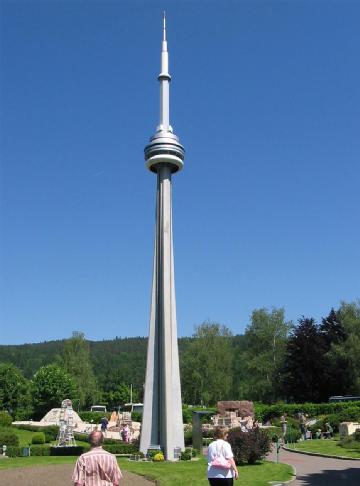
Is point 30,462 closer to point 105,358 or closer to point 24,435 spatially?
point 24,435

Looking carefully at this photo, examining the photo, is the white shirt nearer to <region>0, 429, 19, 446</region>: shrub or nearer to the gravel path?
the gravel path

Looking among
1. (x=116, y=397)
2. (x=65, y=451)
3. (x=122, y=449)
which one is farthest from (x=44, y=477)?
(x=116, y=397)

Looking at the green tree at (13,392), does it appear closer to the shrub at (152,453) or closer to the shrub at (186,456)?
the shrub at (152,453)

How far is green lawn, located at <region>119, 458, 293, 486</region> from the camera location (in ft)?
53.2

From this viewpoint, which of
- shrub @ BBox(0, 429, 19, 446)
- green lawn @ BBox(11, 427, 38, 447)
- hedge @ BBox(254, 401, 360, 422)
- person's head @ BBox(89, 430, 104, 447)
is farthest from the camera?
hedge @ BBox(254, 401, 360, 422)

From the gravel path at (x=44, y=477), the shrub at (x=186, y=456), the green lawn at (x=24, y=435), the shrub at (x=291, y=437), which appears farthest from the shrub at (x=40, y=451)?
the shrub at (x=291, y=437)

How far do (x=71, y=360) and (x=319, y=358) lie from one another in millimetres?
32380

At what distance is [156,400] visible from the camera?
88.2 ft

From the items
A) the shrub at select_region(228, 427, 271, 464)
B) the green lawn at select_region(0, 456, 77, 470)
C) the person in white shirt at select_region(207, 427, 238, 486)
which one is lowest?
the green lawn at select_region(0, 456, 77, 470)

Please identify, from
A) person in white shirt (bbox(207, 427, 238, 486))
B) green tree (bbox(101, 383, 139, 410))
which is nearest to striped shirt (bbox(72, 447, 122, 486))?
person in white shirt (bbox(207, 427, 238, 486))

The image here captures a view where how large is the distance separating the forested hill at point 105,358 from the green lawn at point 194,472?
263 feet

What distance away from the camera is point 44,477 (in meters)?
16.1

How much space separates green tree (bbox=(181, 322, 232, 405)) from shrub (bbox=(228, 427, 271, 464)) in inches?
1652

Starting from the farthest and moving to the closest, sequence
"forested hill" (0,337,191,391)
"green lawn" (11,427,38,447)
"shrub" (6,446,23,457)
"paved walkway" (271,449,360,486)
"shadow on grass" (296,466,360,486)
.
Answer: "forested hill" (0,337,191,391) < "green lawn" (11,427,38,447) < "shrub" (6,446,23,457) < "paved walkway" (271,449,360,486) < "shadow on grass" (296,466,360,486)
